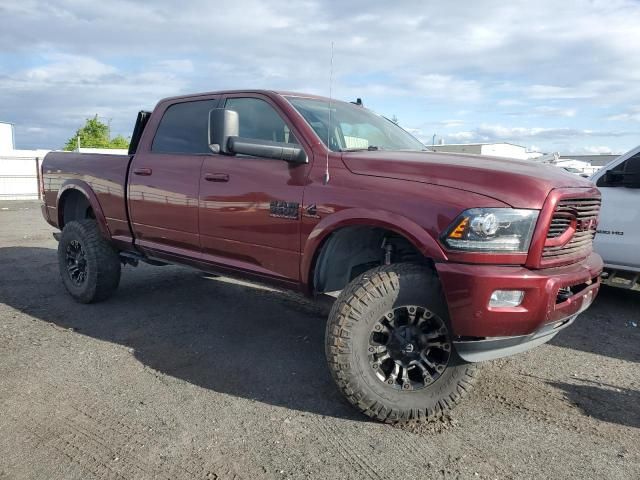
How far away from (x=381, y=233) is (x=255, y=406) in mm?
1369

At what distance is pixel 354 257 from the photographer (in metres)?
3.59

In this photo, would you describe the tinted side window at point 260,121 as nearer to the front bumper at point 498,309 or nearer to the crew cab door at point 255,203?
the crew cab door at point 255,203

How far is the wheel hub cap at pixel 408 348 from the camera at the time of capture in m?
3.00

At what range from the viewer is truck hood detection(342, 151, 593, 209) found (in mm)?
2734

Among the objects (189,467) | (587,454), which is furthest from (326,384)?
(587,454)

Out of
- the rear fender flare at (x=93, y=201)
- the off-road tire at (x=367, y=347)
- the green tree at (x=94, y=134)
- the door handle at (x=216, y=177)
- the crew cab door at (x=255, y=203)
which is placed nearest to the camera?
the off-road tire at (x=367, y=347)

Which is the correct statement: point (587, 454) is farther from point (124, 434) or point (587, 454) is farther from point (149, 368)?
point (149, 368)

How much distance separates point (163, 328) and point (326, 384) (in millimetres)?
1850

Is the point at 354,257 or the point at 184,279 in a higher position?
the point at 354,257

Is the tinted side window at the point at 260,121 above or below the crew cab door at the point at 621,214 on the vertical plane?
above

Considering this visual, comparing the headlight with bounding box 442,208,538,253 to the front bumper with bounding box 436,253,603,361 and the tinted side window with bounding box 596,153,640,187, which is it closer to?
the front bumper with bounding box 436,253,603,361

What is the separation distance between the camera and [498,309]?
2709 millimetres

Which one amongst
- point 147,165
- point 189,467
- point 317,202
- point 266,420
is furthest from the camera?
point 147,165

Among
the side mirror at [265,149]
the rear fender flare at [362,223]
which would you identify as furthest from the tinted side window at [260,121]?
the rear fender flare at [362,223]
